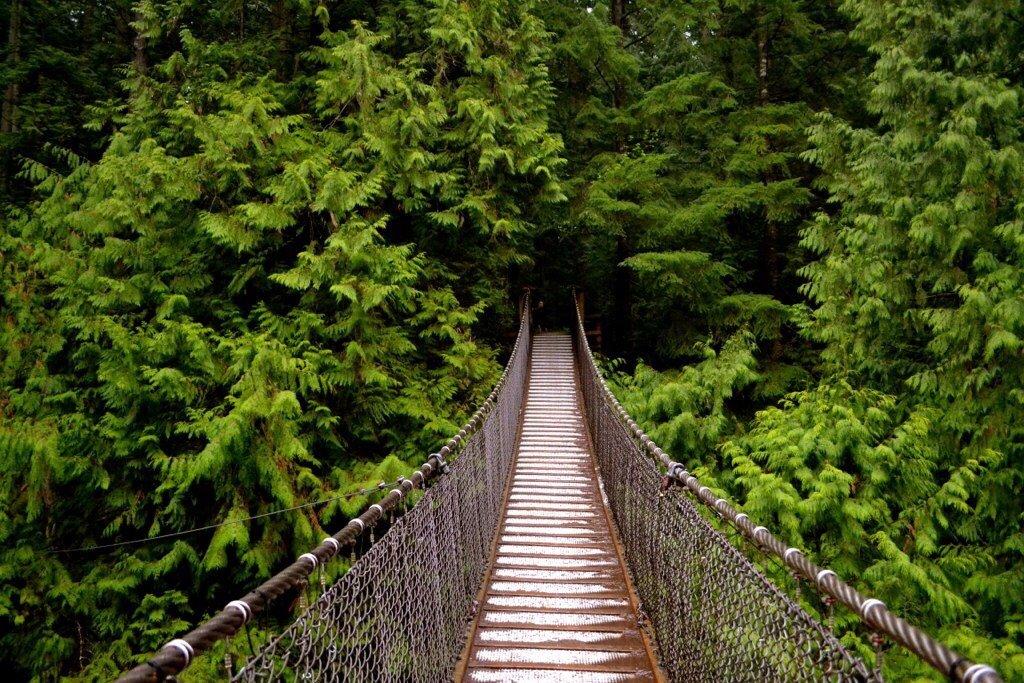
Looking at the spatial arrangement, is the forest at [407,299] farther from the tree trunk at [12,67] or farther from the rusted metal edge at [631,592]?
the rusted metal edge at [631,592]

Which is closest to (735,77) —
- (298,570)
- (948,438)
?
(948,438)

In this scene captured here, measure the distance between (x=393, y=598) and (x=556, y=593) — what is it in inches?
68.5

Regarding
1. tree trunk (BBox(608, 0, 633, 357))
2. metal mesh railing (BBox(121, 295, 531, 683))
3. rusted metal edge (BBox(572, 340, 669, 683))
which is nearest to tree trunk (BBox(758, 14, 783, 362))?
tree trunk (BBox(608, 0, 633, 357))

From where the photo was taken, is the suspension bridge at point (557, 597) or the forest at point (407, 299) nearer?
the suspension bridge at point (557, 597)

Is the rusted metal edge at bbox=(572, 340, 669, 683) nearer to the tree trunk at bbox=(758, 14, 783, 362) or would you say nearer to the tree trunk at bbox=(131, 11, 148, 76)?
the tree trunk at bbox=(758, 14, 783, 362)

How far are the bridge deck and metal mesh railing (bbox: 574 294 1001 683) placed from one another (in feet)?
0.68

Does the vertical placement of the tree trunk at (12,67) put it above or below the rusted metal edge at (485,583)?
above

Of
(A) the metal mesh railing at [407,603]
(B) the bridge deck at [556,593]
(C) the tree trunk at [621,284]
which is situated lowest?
(B) the bridge deck at [556,593]

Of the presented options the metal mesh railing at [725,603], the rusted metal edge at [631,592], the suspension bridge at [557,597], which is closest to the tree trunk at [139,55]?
the suspension bridge at [557,597]

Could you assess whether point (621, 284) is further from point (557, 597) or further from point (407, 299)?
point (557, 597)

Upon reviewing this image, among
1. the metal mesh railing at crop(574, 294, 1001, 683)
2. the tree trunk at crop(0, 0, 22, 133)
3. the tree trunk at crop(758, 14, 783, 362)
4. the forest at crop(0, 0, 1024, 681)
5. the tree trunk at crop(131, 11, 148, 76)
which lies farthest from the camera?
the tree trunk at crop(758, 14, 783, 362)

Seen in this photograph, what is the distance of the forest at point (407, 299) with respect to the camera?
5.26 metres

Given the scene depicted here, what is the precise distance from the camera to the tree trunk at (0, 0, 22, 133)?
9.09 meters

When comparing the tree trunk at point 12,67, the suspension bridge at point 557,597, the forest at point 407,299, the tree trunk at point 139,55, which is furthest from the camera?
the tree trunk at point 12,67
